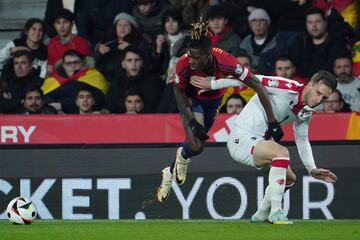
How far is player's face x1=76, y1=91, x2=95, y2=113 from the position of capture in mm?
16016

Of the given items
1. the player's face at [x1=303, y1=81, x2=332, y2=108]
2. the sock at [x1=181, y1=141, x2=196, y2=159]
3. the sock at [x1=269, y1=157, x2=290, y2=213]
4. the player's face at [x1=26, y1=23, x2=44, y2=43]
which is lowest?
the sock at [x1=269, y1=157, x2=290, y2=213]

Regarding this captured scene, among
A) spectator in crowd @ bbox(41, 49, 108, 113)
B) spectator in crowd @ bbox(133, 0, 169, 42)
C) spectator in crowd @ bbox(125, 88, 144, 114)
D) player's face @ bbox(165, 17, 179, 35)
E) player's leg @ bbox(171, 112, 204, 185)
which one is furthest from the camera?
spectator in crowd @ bbox(133, 0, 169, 42)

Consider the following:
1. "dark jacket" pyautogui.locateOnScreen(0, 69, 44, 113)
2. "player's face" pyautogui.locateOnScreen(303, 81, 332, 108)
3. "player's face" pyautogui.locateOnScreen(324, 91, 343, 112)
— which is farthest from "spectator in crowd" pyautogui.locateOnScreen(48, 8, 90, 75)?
"player's face" pyautogui.locateOnScreen(303, 81, 332, 108)

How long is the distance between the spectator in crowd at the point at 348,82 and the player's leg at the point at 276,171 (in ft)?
14.6

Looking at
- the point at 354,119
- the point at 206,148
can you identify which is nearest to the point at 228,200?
the point at 206,148

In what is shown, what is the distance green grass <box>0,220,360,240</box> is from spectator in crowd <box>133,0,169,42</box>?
5375mm

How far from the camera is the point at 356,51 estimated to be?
16188 mm

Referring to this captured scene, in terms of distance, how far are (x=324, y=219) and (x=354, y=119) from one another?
1.59 meters

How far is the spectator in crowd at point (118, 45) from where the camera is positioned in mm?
16906

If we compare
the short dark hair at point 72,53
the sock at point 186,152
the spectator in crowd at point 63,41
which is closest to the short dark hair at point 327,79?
the sock at point 186,152

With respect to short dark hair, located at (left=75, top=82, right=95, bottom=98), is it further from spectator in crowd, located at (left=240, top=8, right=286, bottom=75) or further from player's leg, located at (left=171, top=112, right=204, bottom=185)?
player's leg, located at (left=171, top=112, right=204, bottom=185)

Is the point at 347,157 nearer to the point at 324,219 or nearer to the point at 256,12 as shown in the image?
the point at 324,219

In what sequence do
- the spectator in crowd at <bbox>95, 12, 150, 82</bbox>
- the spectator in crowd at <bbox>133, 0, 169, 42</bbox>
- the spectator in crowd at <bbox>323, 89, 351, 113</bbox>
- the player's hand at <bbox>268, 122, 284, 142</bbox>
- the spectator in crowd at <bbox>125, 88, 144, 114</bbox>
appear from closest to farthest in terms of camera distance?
1. the player's hand at <bbox>268, 122, 284, 142</bbox>
2. the spectator in crowd at <bbox>323, 89, 351, 113</bbox>
3. the spectator in crowd at <bbox>125, 88, 144, 114</bbox>
4. the spectator in crowd at <bbox>95, 12, 150, 82</bbox>
5. the spectator in crowd at <bbox>133, 0, 169, 42</bbox>

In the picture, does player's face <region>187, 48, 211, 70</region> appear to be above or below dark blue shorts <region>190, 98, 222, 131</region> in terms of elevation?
above
